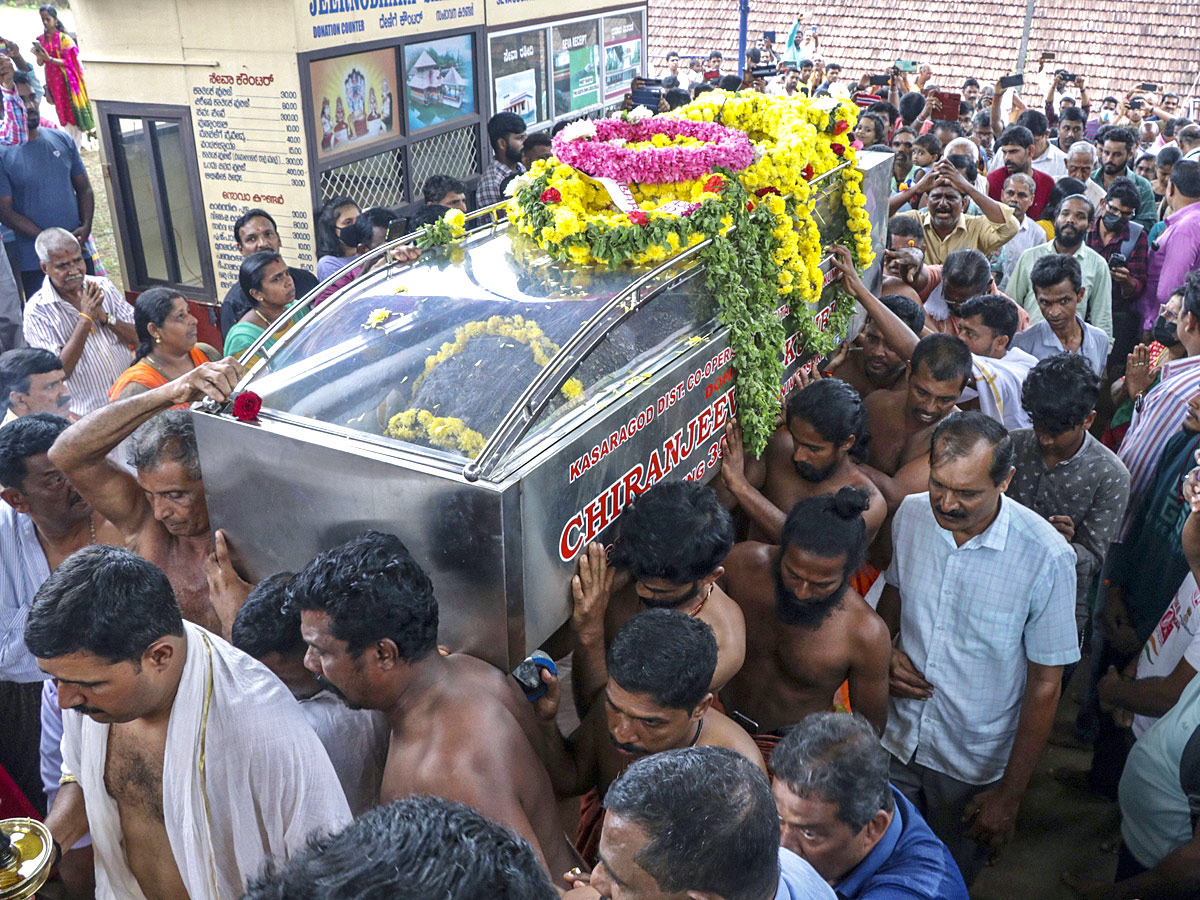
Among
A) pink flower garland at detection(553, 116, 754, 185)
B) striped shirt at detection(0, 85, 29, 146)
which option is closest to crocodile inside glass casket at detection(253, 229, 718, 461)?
pink flower garland at detection(553, 116, 754, 185)

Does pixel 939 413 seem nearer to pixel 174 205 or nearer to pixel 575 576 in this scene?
pixel 575 576

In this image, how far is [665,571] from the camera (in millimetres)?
2988

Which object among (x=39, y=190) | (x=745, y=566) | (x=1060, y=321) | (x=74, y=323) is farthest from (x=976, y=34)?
(x=745, y=566)

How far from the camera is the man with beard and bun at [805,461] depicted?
3.69m

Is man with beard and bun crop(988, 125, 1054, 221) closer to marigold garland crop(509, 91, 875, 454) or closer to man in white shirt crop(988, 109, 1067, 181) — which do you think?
man in white shirt crop(988, 109, 1067, 181)

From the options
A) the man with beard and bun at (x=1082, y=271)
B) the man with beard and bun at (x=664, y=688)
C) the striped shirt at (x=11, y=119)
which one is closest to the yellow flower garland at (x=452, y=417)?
the man with beard and bun at (x=664, y=688)

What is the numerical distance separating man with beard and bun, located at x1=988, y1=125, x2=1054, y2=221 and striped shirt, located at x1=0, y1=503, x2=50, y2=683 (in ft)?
24.1

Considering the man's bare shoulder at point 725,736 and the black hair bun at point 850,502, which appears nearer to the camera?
the man's bare shoulder at point 725,736

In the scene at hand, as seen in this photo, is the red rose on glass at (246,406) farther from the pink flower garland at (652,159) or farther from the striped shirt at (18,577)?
the pink flower garland at (652,159)

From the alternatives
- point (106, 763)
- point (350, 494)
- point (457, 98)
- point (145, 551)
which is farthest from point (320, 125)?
point (106, 763)

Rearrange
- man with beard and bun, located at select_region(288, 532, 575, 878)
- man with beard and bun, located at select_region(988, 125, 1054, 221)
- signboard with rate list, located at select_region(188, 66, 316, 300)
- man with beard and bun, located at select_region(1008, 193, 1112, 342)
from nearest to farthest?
1. man with beard and bun, located at select_region(288, 532, 575, 878)
2. man with beard and bun, located at select_region(1008, 193, 1112, 342)
3. signboard with rate list, located at select_region(188, 66, 316, 300)
4. man with beard and bun, located at select_region(988, 125, 1054, 221)

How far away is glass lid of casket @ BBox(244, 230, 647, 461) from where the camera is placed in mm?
3027

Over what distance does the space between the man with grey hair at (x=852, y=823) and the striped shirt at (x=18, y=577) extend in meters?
2.66

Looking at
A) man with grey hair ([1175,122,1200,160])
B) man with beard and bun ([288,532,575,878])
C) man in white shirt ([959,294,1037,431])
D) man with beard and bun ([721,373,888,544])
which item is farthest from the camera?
man with grey hair ([1175,122,1200,160])
